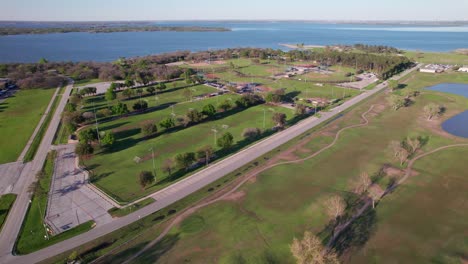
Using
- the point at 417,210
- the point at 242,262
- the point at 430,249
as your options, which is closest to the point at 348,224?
the point at 430,249

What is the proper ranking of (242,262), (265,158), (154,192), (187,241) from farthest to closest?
(265,158) < (154,192) < (187,241) < (242,262)

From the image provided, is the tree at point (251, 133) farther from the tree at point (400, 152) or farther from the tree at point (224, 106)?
the tree at point (400, 152)

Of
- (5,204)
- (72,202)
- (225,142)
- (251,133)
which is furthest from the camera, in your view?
(251,133)

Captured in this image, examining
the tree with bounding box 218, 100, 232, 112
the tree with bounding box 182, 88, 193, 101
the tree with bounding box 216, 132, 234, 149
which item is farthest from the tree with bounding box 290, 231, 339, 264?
the tree with bounding box 182, 88, 193, 101

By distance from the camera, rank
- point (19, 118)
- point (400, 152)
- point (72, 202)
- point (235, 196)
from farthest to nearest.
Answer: point (19, 118) < point (400, 152) < point (235, 196) < point (72, 202)

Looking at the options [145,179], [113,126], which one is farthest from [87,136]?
[145,179]

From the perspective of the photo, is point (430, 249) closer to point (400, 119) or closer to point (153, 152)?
point (153, 152)

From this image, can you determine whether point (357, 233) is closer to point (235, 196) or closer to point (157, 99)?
point (235, 196)
